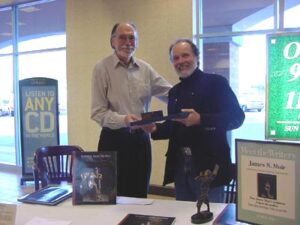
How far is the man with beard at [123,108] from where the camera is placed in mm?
2389

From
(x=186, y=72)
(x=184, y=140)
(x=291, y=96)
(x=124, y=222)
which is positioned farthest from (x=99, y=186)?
(x=291, y=96)

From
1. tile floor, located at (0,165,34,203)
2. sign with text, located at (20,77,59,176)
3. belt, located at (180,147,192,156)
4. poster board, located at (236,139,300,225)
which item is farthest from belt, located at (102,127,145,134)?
sign with text, located at (20,77,59,176)

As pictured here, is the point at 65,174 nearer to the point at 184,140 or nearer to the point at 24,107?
the point at 184,140

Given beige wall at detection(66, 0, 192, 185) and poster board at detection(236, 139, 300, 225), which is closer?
poster board at detection(236, 139, 300, 225)

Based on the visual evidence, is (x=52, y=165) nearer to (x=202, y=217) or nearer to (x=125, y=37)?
(x=125, y=37)

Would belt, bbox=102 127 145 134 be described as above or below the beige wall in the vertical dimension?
below

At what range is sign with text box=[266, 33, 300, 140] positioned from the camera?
3273 mm

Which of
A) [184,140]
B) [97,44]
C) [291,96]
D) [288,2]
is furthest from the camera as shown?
[97,44]

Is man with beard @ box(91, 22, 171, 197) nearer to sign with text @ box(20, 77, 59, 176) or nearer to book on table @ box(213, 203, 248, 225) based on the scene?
book on table @ box(213, 203, 248, 225)

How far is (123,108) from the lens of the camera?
2439mm

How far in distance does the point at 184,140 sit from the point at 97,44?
3.76 meters

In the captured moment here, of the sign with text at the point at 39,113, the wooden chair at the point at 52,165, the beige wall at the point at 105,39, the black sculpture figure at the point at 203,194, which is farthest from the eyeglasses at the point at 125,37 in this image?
the sign with text at the point at 39,113

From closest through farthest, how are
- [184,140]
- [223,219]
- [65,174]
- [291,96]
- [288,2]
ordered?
[223,219] → [184,140] → [65,174] → [291,96] → [288,2]

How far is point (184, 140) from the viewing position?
6.73 feet
